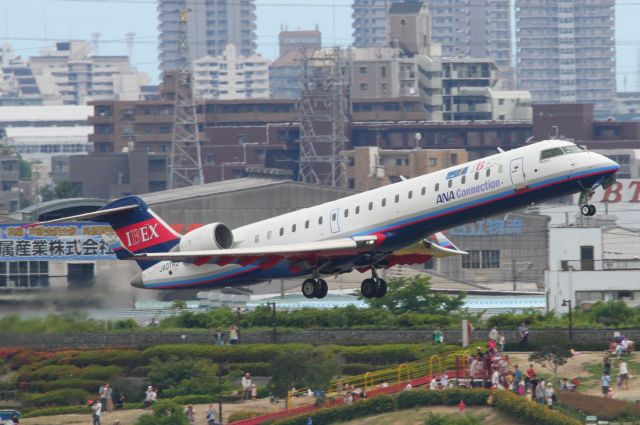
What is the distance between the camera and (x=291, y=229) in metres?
51.9

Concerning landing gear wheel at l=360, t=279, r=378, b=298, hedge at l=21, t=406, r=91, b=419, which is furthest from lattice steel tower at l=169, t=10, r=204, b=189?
landing gear wheel at l=360, t=279, r=378, b=298

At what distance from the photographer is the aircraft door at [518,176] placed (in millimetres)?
46344

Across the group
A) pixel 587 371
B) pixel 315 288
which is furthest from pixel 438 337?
pixel 315 288

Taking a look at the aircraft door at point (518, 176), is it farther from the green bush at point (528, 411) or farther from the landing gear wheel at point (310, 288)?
the green bush at point (528, 411)

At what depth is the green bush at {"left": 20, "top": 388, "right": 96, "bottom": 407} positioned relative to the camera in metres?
62.7

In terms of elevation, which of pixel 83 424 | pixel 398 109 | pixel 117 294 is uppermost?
pixel 398 109

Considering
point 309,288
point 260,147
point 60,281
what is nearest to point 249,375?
point 60,281

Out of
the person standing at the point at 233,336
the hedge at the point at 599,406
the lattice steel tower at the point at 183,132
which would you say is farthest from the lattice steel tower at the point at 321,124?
the hedge at the point at 599,406

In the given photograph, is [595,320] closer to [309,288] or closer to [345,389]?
[345,389]

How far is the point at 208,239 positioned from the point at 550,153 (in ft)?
42.7

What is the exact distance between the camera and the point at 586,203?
4647 cm

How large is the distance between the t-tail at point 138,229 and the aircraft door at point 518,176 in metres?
14.6

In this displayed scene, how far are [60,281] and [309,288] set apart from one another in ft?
52.2

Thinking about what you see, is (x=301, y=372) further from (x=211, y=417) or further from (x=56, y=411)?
(x=56, y=411)
